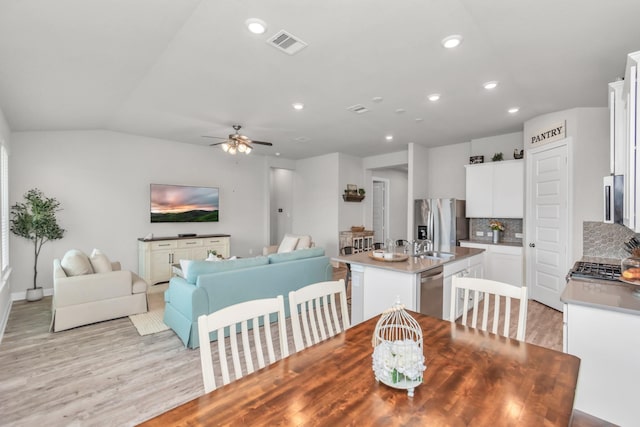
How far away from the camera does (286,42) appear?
8.52 ft

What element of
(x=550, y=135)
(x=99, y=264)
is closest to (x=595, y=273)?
(x=550, y=135)

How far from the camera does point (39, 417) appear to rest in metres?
2.11

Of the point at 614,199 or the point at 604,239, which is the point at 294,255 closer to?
the point at 614,199

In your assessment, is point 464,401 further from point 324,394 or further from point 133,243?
point 133,243

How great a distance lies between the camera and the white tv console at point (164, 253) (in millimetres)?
5559

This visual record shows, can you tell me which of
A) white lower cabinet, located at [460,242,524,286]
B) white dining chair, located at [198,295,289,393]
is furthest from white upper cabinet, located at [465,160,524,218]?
white dining chair, located at [198,295,289,393]

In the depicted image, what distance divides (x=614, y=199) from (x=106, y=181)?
7099 mm

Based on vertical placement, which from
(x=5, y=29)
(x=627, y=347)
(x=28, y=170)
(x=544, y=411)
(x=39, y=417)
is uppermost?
(x=5, y=29)

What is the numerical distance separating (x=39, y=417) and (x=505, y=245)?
6.15 m

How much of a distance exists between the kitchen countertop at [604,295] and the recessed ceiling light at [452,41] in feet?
7.07

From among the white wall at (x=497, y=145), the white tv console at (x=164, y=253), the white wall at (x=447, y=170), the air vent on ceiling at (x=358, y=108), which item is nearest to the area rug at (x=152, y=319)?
the white tv console at (x=164, y=253)

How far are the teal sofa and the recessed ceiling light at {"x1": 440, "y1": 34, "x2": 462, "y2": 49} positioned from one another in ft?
9.58

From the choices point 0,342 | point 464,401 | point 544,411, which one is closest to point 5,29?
point 0,342

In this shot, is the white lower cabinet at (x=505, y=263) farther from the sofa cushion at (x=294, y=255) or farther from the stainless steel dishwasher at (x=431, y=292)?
the sofa cushion at (x=294, y=255)
